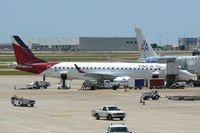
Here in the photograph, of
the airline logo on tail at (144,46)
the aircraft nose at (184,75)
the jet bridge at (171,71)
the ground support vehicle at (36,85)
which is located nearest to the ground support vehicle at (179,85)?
the jet bridge at (171,71)

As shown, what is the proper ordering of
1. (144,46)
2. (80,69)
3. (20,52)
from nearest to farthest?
(80,69) → (20,52) → (144,46)

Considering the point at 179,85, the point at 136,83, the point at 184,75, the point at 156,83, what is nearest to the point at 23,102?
the point at 136,83

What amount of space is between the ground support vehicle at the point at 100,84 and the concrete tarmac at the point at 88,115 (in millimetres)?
9505

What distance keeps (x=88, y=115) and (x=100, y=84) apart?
33928 millimetres

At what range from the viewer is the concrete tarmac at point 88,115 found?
127 ft

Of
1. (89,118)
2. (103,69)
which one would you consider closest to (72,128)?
(89,118)

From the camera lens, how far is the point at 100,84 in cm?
8131

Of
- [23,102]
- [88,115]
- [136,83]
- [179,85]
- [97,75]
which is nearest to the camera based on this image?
[88,115]

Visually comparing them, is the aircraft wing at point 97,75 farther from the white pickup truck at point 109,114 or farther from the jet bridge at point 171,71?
the white pickup truck at point 109,114

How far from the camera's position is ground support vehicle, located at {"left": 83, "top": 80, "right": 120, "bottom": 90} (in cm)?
7912

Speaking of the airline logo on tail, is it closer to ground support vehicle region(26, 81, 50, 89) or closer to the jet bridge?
the jet bridge

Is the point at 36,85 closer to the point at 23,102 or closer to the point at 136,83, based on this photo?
the point at 136,83

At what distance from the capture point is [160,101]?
60.7 meters

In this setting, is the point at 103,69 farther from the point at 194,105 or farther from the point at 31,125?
the point at 31,125
